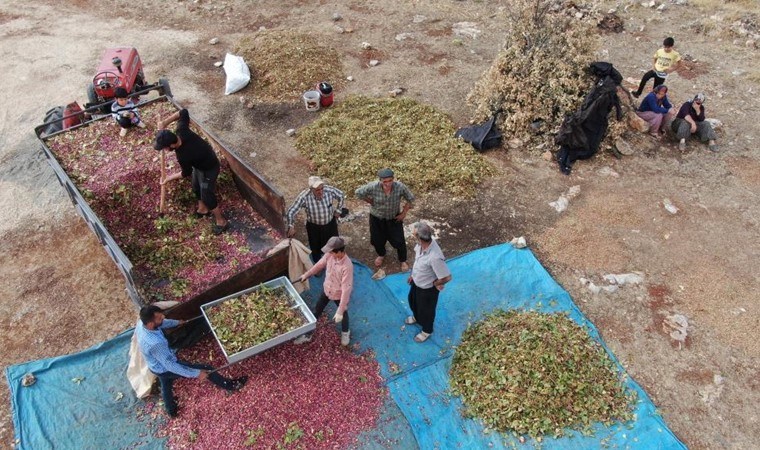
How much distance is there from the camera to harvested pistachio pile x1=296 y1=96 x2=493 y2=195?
878 cm

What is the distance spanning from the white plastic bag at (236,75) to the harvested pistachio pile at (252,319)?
22.9 ft

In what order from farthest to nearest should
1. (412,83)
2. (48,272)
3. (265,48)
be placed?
(265,48)
(412,83)
(48,272)

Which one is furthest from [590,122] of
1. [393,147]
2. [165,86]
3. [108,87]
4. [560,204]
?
[108,87]

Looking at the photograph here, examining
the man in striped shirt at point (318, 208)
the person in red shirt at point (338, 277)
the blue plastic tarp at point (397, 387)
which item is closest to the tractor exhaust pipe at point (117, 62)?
the man in striped shirt at point (318, 208)

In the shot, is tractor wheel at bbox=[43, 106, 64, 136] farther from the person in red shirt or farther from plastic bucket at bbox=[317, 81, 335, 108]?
the person in red shirt

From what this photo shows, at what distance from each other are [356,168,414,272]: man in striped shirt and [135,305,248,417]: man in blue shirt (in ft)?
8.81

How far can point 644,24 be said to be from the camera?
45.4ft

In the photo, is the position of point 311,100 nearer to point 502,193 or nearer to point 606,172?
point 502,193

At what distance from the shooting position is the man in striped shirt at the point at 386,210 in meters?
6.54

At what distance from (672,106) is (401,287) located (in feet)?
25.3

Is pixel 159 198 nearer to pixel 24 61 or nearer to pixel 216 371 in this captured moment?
pixel 216 371

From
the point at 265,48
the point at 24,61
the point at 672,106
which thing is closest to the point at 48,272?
the point at 265,48

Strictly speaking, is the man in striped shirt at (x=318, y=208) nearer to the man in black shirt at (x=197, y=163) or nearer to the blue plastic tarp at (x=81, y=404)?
the man in black shirt at (x=197, y=163)

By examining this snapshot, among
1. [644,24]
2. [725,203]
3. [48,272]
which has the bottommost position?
[48,272]
